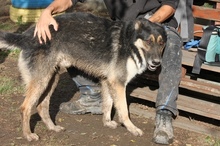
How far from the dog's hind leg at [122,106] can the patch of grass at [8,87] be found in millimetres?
1730

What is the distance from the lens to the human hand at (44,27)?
167 inches

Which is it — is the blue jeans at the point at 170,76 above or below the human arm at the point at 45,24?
below

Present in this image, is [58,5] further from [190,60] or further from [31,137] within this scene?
[190,60]

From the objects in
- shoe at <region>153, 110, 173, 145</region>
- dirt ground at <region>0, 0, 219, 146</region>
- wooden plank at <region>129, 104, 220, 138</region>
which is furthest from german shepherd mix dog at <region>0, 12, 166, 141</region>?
wooden plank at <region>129, 104, 220, 138</region>

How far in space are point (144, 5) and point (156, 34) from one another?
71cm

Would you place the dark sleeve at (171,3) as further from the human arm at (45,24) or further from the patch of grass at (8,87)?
the patch of grass at (8,87)

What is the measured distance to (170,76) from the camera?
461 centimetres

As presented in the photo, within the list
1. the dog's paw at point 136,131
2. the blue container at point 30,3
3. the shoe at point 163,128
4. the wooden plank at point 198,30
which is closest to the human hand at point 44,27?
the dog's paw at point 136,131

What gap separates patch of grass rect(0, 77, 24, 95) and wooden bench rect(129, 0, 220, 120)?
5.37 ft

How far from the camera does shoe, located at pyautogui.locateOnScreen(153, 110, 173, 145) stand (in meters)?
4.41

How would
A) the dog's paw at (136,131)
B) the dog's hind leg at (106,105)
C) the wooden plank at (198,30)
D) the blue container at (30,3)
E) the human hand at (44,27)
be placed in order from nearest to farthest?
the human hand at (44,27) → the dog's paw at (136,131) → the dog's hind leg at (106,105) → the wooden plank at (198,30) → the blue container at (30,3)

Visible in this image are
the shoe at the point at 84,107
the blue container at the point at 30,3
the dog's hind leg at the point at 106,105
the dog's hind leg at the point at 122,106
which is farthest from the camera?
the blue container at the point at 30,3

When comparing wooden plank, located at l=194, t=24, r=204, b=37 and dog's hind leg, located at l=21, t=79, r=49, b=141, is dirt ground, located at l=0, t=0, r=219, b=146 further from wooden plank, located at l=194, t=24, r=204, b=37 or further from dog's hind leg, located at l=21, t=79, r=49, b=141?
wooden plank, located at l=194, t=24, r=204, b=37

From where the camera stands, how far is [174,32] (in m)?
4.75
